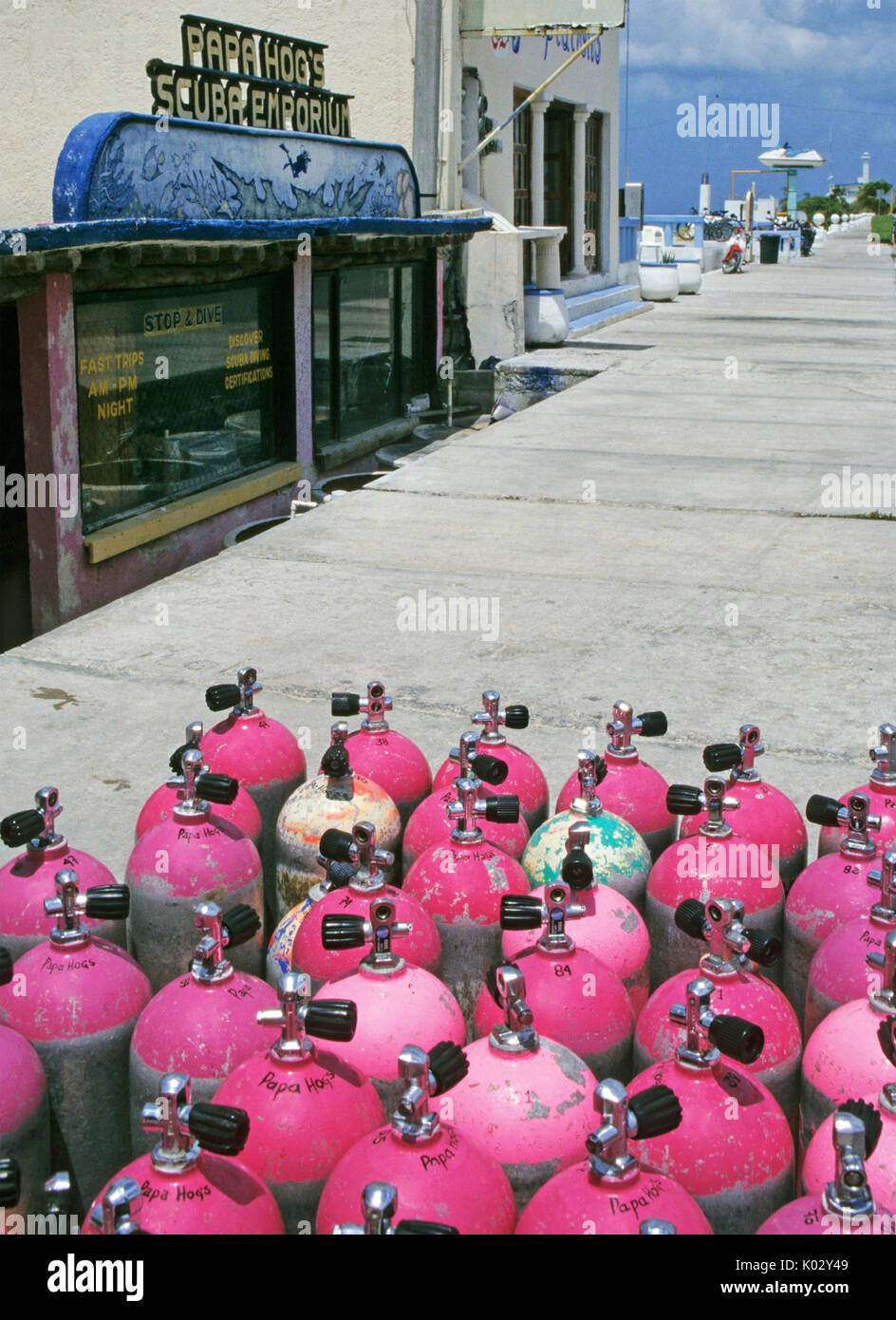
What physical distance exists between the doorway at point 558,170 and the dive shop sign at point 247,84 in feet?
33.8

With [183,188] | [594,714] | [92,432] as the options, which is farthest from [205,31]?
[594,714]

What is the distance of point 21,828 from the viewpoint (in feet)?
10.0

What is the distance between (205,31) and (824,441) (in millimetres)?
6050

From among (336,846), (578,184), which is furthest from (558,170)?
(336,846)

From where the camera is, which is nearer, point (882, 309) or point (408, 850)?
point (408, 850)

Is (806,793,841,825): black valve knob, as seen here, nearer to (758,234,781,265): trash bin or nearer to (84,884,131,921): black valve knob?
(84,884,131,921): black valve knob

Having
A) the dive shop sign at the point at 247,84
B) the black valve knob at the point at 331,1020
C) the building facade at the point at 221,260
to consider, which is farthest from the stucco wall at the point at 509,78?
the black valve knob at the point at 331,1020

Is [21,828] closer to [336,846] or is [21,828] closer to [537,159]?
[336,846]

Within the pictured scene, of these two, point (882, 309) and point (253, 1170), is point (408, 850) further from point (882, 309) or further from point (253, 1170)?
point (882, 309)

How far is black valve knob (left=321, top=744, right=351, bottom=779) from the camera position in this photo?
3.43m

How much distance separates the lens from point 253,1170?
7.54ft

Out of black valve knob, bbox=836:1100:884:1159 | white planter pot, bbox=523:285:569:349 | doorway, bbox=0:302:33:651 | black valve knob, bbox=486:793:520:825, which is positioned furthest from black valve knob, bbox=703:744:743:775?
white planter pot, bbox=523:285:569:349

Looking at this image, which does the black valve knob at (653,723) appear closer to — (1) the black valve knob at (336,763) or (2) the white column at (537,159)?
(1) the black valve knob at (336,763)

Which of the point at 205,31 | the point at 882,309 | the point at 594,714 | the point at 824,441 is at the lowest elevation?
the point at 594,714
